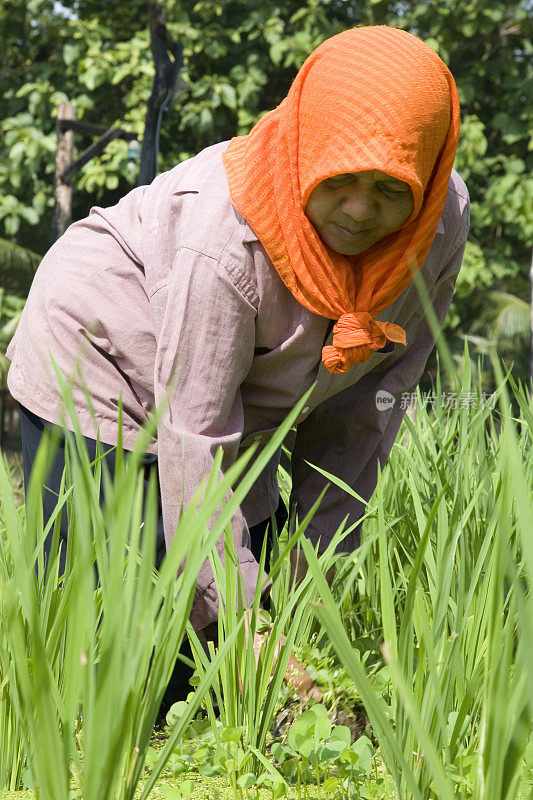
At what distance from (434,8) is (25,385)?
6101mm

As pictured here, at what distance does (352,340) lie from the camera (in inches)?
50.5

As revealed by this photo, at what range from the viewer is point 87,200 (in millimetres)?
7789

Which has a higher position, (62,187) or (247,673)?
(247,673)

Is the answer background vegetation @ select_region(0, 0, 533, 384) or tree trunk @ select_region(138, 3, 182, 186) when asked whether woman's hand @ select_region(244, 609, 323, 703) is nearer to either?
tree trunk @ select_region(138, 3, 182, 186)

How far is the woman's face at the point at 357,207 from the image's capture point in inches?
46.1

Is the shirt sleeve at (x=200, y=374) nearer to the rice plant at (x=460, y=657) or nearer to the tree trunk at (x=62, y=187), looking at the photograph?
the rice plant at (x=460, y=657)

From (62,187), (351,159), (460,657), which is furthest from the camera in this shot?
(62,187)

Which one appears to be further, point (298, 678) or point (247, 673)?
point (298, 678)

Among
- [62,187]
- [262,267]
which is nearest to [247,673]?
[262,267]

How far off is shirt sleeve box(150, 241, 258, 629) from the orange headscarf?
0.10m

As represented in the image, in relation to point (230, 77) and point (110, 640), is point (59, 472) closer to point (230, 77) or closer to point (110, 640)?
point (110, 640)

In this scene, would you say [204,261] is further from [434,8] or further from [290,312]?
[434,8]

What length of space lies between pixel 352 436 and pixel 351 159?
26.3 inches

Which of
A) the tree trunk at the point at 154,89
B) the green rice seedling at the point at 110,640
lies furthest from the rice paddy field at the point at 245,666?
the tree trunk at the point at 154,89
